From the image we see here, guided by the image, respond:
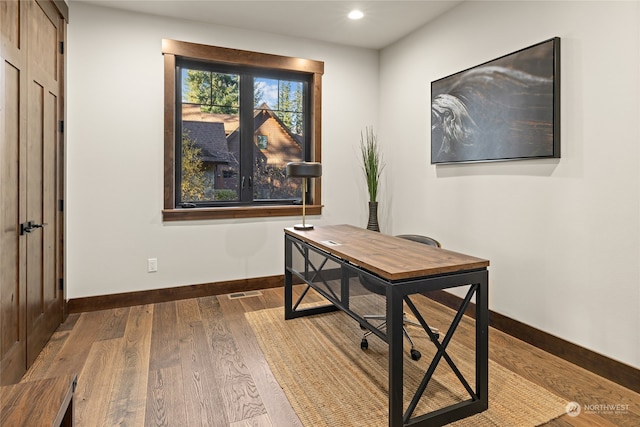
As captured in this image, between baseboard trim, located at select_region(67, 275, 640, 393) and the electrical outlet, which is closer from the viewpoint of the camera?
baseboard trim, located at select_region(67, 275, 640, 393)

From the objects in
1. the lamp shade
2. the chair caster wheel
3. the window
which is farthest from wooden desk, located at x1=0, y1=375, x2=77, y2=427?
the window

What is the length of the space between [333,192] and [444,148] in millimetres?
1305

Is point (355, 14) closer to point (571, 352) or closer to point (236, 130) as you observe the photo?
point (236, 130)

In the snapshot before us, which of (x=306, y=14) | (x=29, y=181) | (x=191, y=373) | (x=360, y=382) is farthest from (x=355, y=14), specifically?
(x=191, y=373)

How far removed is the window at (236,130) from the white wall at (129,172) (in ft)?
0.38

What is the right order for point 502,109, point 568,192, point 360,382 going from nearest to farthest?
point 360,382, point 568,192, point 502,109

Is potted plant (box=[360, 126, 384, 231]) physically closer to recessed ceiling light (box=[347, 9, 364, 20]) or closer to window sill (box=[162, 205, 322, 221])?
window sill (box=[162, 205, 322, 221])

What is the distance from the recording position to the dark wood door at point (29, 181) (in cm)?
188

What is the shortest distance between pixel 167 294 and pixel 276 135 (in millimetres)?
1885

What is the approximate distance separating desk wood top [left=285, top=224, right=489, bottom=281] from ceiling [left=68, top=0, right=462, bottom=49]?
1936 millimetres

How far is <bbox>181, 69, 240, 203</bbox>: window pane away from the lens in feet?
11.6

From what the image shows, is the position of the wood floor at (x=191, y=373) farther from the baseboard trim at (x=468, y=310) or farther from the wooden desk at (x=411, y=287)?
the wooden desk at (x=411, y=287)

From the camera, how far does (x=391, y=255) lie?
6.35 ft

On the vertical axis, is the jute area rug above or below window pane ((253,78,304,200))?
below
